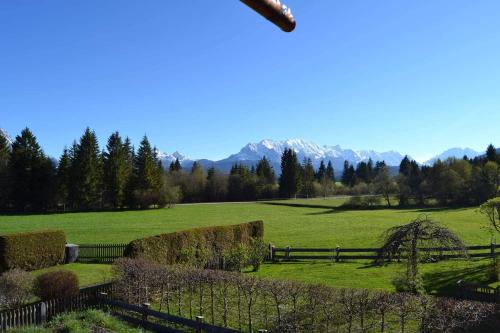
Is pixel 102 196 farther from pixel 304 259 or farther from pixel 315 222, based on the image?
pixel 304 259

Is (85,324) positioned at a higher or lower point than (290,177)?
lower

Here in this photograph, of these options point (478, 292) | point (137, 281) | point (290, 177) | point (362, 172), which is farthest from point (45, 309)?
point (362, 172)

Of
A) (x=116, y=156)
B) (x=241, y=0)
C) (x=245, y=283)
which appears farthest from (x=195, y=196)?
(x=241, y=0)

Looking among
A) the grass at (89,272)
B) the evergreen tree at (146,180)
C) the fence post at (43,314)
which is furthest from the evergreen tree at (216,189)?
the fence post at (43,314)

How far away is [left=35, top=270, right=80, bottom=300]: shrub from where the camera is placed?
1645 centimetres

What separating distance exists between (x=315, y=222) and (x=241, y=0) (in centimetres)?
5887

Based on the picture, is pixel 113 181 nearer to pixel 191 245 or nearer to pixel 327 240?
pixel 327 240

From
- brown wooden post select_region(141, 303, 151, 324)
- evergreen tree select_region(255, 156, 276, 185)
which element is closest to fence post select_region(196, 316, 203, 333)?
brown wooden post select_region(141, 303, 151, 324)

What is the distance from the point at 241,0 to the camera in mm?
2434

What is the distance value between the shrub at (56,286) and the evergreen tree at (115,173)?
72.2 m

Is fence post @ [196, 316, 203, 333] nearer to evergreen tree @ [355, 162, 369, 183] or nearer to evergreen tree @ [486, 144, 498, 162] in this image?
evergreen tree @ [486, 144, 498, 162]

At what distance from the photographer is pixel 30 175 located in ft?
268

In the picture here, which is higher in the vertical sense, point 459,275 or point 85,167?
point 85,167

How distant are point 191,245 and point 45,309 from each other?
1174 centimetres
